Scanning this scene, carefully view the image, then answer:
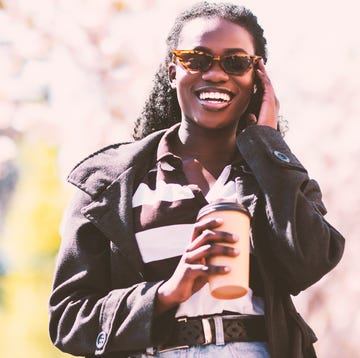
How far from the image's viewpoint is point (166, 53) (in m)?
2.77

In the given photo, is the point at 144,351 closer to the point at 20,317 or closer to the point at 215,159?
the point at 215,159

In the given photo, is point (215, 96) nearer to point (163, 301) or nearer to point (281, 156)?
point (281, 156)

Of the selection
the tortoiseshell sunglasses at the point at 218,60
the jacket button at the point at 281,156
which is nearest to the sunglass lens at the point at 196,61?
the tortoiseshell sunglasses at the point at 218,60

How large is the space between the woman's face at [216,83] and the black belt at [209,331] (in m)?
0.55

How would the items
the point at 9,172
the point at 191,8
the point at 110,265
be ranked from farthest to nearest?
the point at 9,172, the point at 191,8, the point at 110,265

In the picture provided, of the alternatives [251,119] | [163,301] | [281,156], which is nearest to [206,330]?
[163,301]

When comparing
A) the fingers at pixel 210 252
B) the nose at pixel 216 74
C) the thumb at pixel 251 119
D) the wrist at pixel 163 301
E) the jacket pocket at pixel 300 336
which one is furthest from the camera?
the thumb at pixel 251 119

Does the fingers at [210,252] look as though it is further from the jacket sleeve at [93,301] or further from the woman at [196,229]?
the jacket sleeve at [93,301]

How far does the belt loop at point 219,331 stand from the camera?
6.72 ft

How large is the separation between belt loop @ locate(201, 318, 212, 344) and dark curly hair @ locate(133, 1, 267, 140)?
0.71 meters

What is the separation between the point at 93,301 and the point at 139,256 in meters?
0.16

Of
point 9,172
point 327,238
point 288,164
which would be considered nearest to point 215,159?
point 288,164

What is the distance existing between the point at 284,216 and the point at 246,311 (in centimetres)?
23

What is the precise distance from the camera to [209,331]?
6.73 ft
